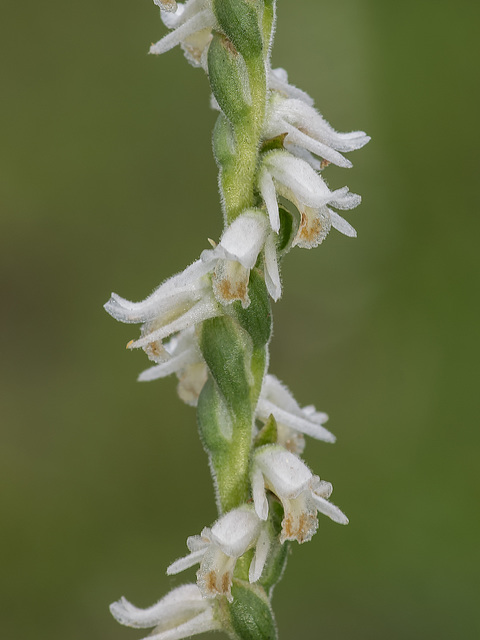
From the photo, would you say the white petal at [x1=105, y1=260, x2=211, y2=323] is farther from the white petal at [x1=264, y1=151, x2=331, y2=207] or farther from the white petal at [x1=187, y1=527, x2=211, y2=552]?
the white petal at [x1=187, y1=527, x2=211, y2=552]

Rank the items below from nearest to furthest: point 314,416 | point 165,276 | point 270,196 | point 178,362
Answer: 1. point 270,196
2. point 178,362
3. point 314,416
4. point 165,276

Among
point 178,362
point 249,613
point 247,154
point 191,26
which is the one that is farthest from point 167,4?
point 249,613

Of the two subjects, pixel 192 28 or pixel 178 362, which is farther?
pixel 178 362

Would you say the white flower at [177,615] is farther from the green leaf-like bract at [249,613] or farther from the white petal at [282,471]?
the white petal at [282,471]

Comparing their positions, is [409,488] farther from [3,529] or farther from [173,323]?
[173,323]

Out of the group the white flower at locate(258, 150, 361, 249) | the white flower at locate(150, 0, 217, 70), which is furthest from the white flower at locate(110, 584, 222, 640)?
the white flower at locate(150, 0, 217, 70)

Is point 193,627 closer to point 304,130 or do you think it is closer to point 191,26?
point 304,130

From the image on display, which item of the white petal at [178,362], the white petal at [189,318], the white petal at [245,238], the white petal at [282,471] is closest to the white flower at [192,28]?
the white petal at [245,238]

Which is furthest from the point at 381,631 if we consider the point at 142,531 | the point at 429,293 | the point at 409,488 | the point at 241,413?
the point at 241,413
